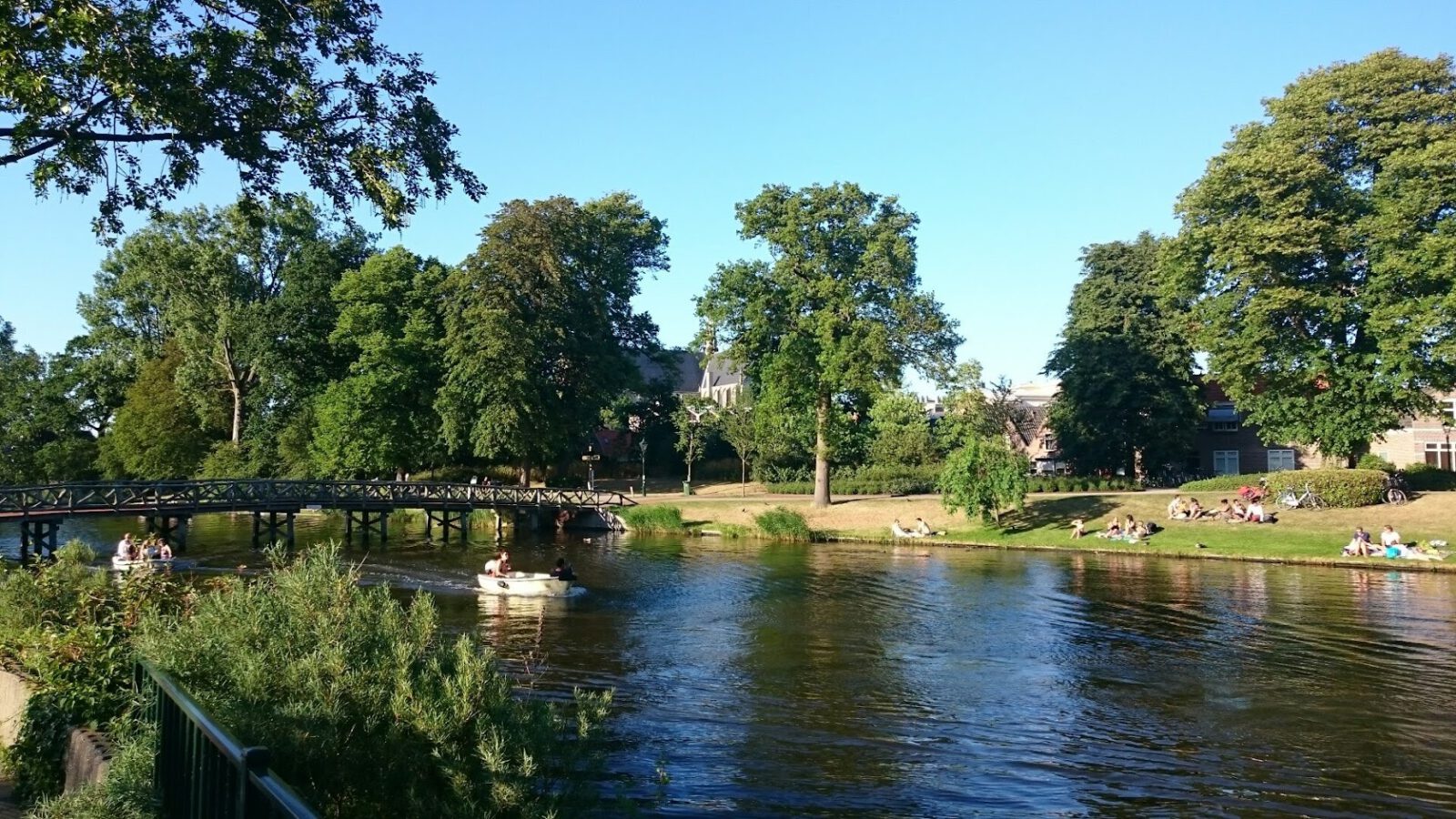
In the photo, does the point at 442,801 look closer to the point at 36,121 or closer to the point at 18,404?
the point at 36,121

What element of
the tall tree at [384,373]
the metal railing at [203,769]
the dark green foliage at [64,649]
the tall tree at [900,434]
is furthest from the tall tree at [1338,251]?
the metal railing at [203,769]

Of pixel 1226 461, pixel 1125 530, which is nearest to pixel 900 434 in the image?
pixel 1125 530

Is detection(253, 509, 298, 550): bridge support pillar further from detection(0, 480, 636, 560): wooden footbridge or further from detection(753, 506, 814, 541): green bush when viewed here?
detection(753, 506, 814, 541): green bush

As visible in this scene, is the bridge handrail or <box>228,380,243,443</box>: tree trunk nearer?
the bridge handrail

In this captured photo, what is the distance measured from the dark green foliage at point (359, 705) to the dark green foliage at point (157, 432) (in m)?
67.4

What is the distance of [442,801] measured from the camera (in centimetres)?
762

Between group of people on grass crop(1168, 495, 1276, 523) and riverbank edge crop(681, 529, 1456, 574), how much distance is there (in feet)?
13.8

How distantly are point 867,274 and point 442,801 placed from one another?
4520 cm

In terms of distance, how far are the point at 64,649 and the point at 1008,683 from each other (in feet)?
50.8

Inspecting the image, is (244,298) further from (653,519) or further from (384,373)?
(653,519)

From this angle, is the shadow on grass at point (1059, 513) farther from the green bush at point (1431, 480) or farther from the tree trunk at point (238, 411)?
the tree trunk at point (238, 411)

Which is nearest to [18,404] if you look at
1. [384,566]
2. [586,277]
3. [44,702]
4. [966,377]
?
[586,277]

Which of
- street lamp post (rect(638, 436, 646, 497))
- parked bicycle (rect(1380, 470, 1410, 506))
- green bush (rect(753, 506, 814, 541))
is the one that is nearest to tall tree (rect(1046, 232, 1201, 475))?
parked bicycle (rect(1380, 470, 1410, 506))

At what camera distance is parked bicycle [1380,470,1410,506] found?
4116 centimetres
